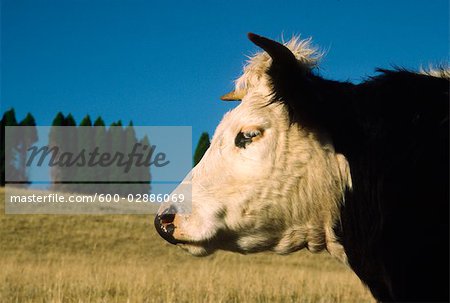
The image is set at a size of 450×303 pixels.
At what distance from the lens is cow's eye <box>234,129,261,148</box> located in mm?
3438

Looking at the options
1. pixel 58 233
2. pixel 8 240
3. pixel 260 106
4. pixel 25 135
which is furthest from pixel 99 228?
pixel 25 135

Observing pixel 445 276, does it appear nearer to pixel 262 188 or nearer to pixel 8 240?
pixel 262 188

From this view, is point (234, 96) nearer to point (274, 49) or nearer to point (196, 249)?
point (274, 49)

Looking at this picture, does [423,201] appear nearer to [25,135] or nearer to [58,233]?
[58,233]

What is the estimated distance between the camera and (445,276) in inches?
109

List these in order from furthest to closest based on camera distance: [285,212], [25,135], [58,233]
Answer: [25,135] → [58,233] → [285,212]

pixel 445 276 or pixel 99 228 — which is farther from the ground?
pixel 99 228

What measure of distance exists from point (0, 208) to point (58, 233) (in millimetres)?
8500

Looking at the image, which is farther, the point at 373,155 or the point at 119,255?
the point at 119,255

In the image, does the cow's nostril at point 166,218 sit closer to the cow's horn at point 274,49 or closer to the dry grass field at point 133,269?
the cow's horn at point 274,49

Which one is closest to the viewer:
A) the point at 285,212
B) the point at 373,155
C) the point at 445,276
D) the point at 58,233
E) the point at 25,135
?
the point at 445,276

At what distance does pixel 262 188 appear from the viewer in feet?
11.0

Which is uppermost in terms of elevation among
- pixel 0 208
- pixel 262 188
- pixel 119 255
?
pixel 0 208

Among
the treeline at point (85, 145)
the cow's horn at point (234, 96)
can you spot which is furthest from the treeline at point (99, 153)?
the cow's horn at point (234, 96)
